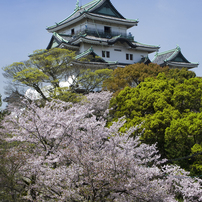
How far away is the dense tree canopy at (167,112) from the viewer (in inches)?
540

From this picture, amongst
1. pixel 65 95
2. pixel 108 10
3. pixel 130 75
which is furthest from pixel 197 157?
pixel 108 10

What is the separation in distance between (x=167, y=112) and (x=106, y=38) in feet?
70.8

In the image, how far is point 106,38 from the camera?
3450 centimetres

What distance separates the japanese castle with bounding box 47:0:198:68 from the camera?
32.8 meters

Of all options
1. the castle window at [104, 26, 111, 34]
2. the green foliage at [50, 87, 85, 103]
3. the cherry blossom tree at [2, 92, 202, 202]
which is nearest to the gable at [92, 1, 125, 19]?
the castle window at [104, 26, 111, 34]

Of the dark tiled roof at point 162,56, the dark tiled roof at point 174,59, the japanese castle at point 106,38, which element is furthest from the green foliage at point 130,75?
the dark tiled roof at point 162,56

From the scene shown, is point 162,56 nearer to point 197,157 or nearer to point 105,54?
point 105,54

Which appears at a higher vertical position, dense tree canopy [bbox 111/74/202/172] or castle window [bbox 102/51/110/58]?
castle window [bbox 102/51/110/58]

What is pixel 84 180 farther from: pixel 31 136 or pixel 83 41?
pixel 83 41

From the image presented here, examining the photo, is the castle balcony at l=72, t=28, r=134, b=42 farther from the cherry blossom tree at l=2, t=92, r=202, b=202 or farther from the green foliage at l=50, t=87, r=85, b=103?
the cherry blossom tree at l=2, t=92, r=202, b=202

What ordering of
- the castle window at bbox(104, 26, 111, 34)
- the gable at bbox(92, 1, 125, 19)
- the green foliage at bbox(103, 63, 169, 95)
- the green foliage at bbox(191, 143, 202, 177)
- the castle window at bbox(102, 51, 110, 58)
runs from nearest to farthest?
the green foliage at bbox(191, 143, 202, 177)
the green foliage at bbox(103, 63, 169, 95)
the castle window at bbox(102, 51, 110, 58)
the gable at bbox(92, 1, 125, 19)
the castle window at bbox(104, 26, 111, 34)

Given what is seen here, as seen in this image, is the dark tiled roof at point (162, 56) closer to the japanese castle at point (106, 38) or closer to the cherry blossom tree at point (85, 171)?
the japanese castle at point (106, 38)

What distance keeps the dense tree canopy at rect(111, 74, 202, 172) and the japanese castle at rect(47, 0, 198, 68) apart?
14578 mm

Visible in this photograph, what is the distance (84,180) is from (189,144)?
8.10 metres
